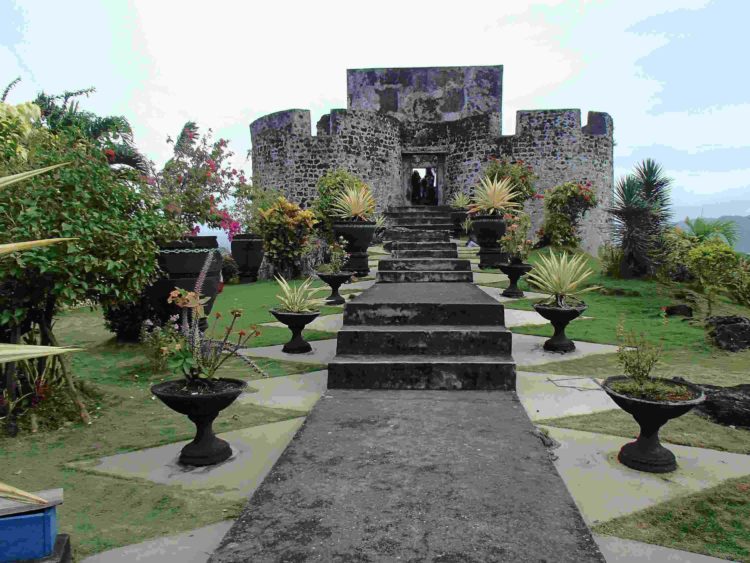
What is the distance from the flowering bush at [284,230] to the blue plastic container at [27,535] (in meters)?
11.1

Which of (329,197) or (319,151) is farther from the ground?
(319,151)

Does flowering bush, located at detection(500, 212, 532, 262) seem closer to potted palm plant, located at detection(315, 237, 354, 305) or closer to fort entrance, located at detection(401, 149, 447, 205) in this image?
potted palm plant, located at detection(315, 237, 354, 305)

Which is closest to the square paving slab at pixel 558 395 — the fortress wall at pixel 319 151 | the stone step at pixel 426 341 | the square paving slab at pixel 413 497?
the stone step at pixel 426 341

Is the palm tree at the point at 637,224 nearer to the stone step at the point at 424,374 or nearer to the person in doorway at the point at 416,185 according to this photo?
the stone step at the point at 424,374

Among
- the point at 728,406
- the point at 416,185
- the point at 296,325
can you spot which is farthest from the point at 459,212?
the point at 728,406

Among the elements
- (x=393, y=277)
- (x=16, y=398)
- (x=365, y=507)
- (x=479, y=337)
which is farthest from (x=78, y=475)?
(x=393, y=277)

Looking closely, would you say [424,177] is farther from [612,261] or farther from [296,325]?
[296,325]

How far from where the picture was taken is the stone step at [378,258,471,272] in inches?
353

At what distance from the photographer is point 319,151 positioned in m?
16.5

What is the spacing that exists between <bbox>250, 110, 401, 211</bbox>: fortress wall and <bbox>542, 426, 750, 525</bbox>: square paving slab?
1385 cm

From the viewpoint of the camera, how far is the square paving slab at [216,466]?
3.04 m

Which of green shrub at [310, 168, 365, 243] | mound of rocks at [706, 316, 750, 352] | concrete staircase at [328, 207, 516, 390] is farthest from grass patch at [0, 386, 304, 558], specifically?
green shrub at [310, 168, 365, 243]

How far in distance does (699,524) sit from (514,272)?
6258 millimetres

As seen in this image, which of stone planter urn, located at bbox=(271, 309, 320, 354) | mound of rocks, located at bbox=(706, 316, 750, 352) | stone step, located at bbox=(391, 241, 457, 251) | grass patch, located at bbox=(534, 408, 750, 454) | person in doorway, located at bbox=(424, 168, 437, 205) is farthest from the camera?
person in doorway, located at bbox=(424, 168, 437, 205)
